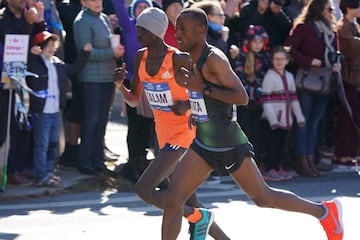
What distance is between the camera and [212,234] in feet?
23.0

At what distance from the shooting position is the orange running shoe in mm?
6891

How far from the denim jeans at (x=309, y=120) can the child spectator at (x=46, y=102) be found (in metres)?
2.87

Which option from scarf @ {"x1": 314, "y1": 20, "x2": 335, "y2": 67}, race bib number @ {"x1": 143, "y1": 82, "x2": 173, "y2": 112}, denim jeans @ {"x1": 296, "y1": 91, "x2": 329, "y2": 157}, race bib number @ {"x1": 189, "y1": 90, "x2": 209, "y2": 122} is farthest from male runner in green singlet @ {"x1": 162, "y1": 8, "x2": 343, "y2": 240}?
scarf @ {"x1": 314, "y1": 20, "x2": 335, "y2": 67}

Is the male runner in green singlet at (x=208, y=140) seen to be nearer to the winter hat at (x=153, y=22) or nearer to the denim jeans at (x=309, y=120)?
the winter hat at (x=153, y=22)

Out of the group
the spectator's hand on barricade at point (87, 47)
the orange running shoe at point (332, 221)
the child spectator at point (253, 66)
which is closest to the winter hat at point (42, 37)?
the spectator's hand on barricade at point (87, 47)

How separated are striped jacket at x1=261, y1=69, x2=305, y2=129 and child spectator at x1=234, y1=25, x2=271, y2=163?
0.09 m

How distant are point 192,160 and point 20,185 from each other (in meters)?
3.63

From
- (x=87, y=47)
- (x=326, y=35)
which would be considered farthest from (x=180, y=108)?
(x=326, y=35)

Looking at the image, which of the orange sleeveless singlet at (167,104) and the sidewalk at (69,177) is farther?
the sidewalk at (69,177)

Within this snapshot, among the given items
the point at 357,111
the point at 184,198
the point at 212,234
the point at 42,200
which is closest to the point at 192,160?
the point at 184,198

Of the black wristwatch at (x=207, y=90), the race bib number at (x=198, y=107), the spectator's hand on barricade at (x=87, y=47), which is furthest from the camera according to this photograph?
the spectator's hand on barricade at (x=87, y=47)

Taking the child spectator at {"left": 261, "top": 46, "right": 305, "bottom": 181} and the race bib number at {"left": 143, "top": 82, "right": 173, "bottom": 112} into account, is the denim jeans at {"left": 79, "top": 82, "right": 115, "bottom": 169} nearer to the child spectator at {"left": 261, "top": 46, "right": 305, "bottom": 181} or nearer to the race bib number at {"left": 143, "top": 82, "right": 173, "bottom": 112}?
the child spectator at {"left": 261, "top": 46, "right": 305, "bottom": 181}

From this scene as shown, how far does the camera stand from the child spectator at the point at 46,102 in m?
9.62

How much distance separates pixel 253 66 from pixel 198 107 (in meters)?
4.25
